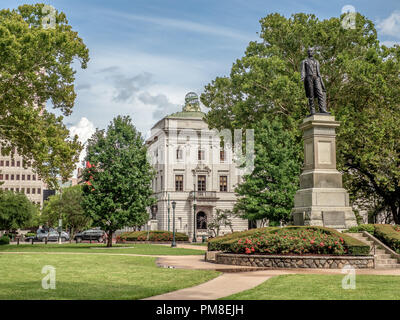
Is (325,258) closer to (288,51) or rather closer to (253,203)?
(253,203)

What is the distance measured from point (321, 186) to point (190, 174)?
5285 cm

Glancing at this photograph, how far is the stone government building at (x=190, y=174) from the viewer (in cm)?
7188

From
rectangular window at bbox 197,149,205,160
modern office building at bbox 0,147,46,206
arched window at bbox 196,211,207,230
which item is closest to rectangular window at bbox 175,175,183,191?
rectangular window at bbox 197,149,205,160

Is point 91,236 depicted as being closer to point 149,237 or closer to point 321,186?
point 149,237

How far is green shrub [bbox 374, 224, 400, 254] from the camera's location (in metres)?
18.9

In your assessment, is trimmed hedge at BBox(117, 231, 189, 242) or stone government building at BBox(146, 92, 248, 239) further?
stone government building at BBox(146, 92, 248, 239)

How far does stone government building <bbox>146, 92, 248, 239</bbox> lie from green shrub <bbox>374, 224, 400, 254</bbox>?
1980 inches

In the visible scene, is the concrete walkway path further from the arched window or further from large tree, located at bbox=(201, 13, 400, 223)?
the arched window

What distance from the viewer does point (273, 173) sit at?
117ft

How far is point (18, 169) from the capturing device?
122 metres

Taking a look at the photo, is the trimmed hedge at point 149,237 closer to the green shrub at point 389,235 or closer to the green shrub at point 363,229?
the green shrub at point 363,229

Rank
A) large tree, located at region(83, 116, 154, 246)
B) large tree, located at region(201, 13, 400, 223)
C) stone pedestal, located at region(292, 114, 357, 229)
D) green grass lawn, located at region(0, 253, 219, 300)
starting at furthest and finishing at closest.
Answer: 1. large tree, located at region(83, 116, 154, 246)
2. large tree, located at region(201, 13, 400, 223)
3. stone pedestal, located at region(292, 114, 357, 229)
4. green grass lawn, located at region(0, 253, 219, 300)

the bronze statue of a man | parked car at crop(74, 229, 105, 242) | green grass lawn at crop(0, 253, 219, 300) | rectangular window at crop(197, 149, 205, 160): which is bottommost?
parked car at crop(74, 229, 105, 242)

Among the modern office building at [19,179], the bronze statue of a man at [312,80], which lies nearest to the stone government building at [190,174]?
the bronze statue of a man at [312,80]
